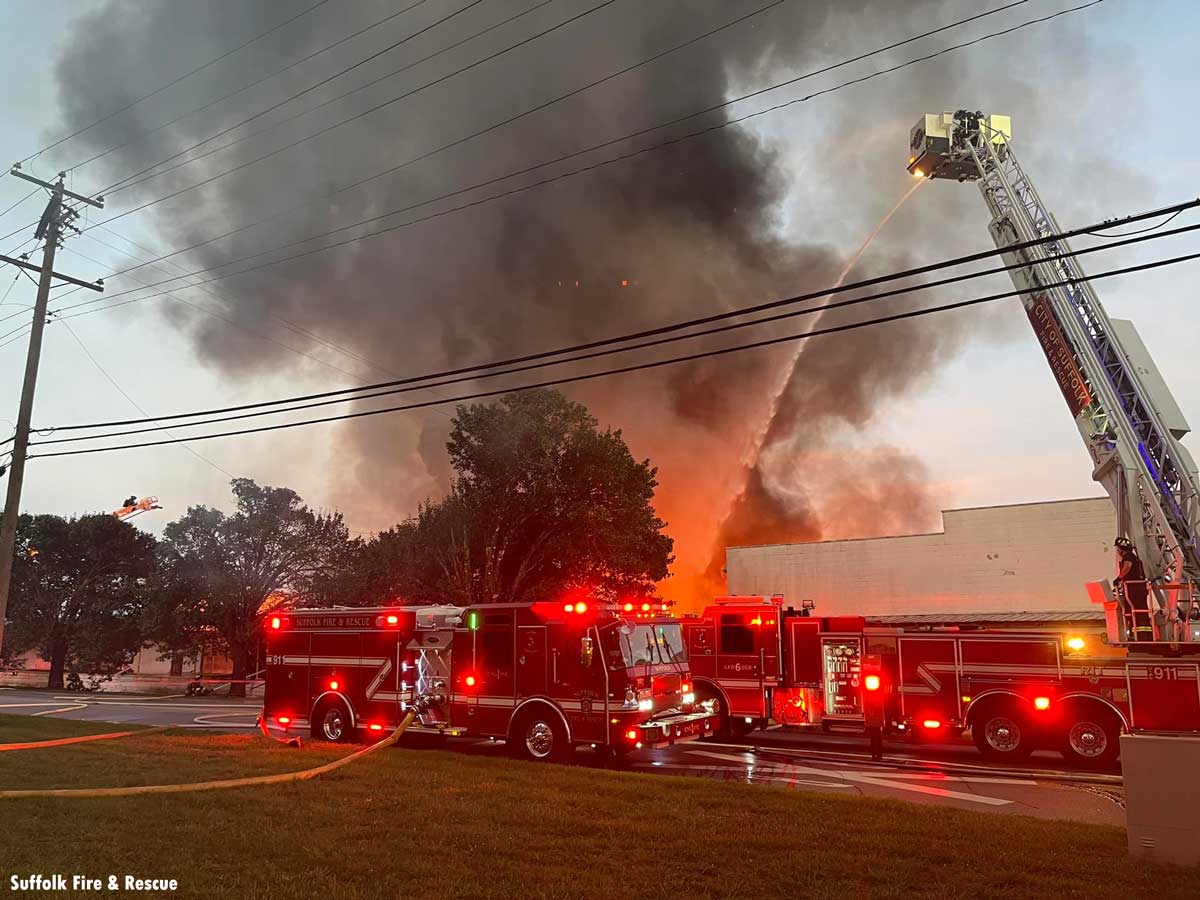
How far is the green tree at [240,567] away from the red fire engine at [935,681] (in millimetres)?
27982

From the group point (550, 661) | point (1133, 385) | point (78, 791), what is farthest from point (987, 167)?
point (78, 791)

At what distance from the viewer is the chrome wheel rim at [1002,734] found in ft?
44.7

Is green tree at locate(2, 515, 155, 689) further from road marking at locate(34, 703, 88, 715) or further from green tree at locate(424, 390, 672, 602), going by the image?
green tree at locate(424, 390, 672, 602)

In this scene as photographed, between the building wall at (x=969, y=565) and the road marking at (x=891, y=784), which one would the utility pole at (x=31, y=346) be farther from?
the building wall at (x=969, y=565)

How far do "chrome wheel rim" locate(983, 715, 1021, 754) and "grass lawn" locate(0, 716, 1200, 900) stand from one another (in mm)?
5894

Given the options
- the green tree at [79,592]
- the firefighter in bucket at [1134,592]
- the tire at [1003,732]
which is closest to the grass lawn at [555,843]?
the firefighter in bucket at [1134,592]

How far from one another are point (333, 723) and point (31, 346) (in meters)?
11.0

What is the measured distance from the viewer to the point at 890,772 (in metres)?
12.5

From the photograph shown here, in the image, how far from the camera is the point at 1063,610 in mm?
27938

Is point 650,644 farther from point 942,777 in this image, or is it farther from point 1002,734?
point 1002,734

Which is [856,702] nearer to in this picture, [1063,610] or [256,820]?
[256,820]

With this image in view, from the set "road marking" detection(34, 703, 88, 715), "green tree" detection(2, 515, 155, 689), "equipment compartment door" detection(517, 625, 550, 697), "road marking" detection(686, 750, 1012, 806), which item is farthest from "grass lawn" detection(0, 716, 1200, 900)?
"green tree" detection(2, 515, 155, 689)

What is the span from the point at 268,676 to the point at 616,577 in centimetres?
1912

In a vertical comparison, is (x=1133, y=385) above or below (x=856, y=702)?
above
